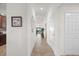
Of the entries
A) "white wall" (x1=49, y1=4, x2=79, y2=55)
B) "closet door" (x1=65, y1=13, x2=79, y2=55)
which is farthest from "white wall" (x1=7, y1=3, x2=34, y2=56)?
"closet door" (x1=65, y1=13, x2=79, y2=55)

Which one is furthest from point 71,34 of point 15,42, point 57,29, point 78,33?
point 15,42

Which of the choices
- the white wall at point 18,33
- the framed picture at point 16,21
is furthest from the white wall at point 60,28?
the framed picture at point 16,21

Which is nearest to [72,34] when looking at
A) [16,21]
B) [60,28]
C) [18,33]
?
[60,28]

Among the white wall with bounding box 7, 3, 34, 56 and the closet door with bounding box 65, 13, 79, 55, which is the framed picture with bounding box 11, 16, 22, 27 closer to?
the white wall with bounding box 7, 3, 34, 56

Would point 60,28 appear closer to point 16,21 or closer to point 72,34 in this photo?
point 72,34

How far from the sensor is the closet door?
13.5 ft

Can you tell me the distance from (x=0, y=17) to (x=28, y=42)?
205cm

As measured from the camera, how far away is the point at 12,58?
3.59 ft

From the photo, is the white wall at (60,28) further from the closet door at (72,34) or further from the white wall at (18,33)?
the white wall at (18,33)

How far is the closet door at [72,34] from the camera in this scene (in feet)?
13.5

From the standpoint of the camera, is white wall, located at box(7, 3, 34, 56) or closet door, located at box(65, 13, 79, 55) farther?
closet door, located at box(65, 13, 79, 55)

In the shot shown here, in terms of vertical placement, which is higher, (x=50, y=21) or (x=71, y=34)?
(x=50, y=21)

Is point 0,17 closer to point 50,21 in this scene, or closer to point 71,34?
point 50,21

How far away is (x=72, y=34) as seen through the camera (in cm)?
418
